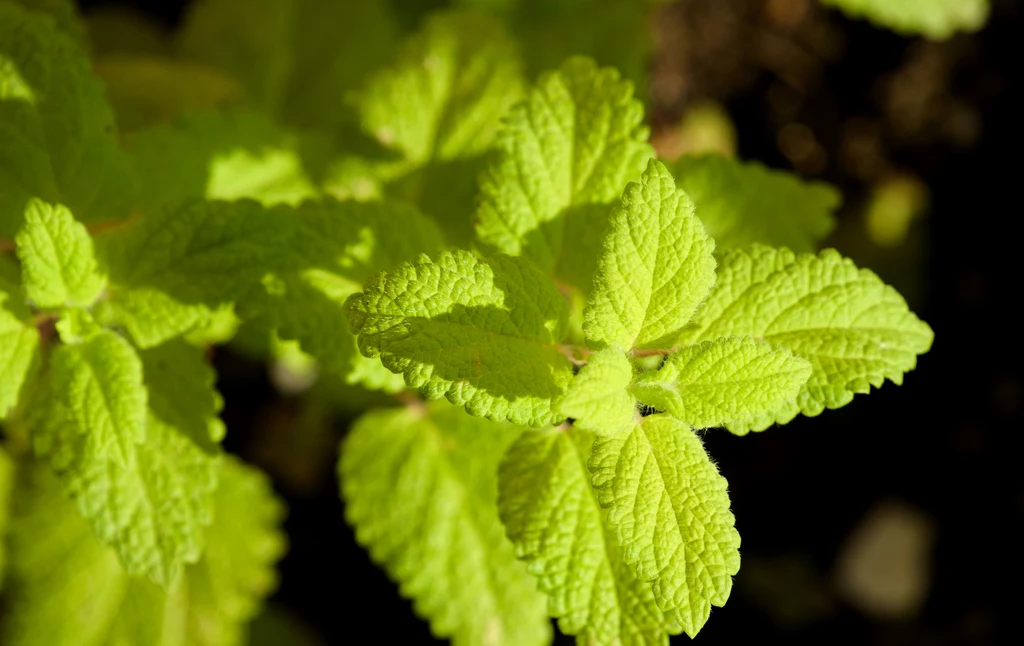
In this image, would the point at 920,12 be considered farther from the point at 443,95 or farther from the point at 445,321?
the point at 445,321

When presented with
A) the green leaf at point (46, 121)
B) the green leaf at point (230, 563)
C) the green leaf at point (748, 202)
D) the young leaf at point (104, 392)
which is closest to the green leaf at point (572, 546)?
the green leaf at point (748, 202)

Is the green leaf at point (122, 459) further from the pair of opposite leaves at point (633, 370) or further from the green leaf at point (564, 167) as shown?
the green leaf at point (564, 167)

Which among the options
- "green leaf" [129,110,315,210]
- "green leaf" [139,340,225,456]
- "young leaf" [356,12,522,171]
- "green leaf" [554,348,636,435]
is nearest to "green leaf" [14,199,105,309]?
"green leaf" [139,340,225,456]

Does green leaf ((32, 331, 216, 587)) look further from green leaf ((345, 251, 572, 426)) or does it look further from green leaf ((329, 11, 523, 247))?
green leaf ((329, 11, 523, 247))

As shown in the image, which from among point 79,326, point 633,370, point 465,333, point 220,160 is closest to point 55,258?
point 79,326

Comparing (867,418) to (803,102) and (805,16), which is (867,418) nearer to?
(803,102)

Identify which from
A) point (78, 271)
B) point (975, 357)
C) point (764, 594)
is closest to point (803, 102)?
point (975, 357)
